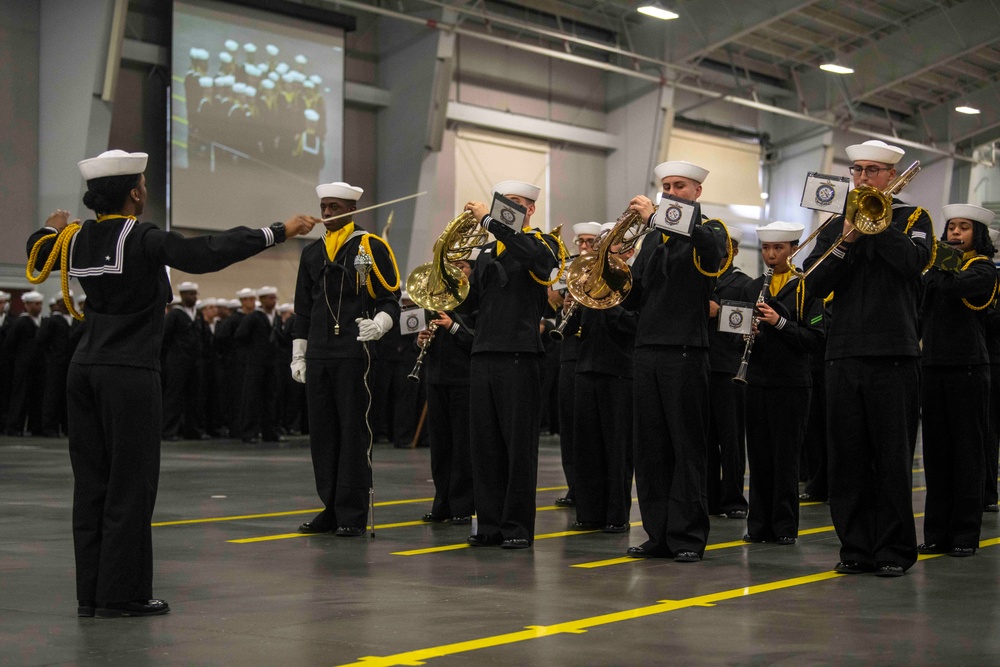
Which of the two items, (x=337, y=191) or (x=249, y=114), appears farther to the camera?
(x=249, y=114)

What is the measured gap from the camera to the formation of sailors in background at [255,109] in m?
21.6

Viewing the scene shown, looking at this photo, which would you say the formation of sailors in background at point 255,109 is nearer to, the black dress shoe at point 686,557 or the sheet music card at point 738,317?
the sheet music card at point 738,317

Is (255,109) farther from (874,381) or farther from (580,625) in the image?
(580,625)

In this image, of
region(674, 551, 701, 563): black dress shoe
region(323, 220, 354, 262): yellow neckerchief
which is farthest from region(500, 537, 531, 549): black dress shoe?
region(323, 220, 354, 262): yellow neckerchief

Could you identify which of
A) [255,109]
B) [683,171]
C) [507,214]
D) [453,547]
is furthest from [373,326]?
[255,109]

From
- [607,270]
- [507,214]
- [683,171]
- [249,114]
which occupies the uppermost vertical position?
[249,114]

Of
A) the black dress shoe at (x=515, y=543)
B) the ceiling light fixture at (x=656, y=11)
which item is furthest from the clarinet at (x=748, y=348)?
the ceiling light fixture at (x=656, y=11)

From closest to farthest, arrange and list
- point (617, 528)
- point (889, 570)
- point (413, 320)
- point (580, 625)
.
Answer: point (580, 625), point (889, 570), point (617, 528), point (413, 320)

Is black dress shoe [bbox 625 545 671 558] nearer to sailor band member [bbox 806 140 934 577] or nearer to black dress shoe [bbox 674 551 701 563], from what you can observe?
black dress shoe [bbox 674 551 701 563]

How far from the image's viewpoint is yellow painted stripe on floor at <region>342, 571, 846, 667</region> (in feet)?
15.0

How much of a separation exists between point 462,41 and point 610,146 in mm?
4766

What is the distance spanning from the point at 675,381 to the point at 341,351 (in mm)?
2352

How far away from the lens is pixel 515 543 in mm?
7633

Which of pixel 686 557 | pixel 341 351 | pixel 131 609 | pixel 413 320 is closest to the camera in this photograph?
pixel 131 609
